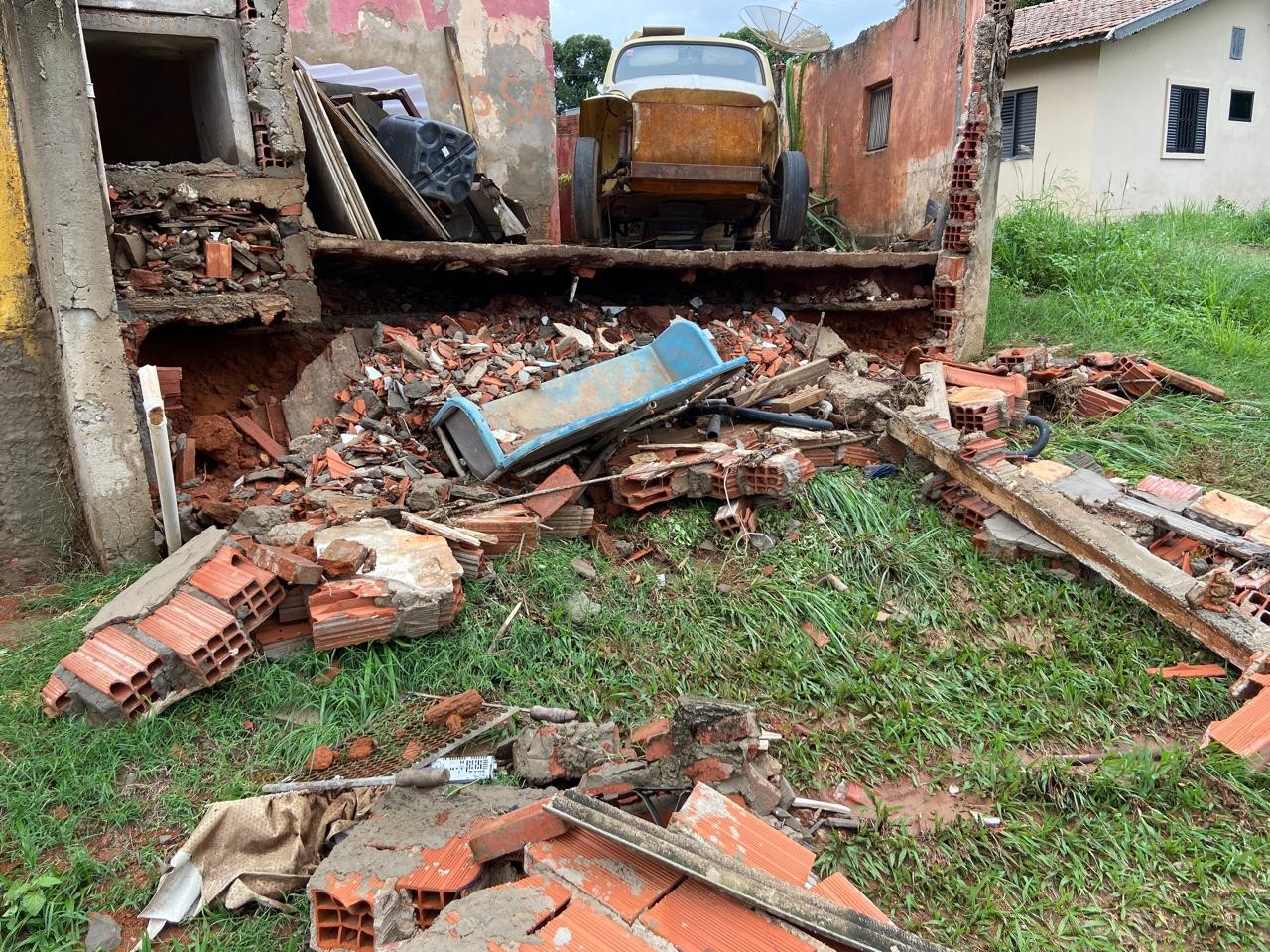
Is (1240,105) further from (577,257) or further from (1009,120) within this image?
(577,257)

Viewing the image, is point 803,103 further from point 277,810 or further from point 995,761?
point 277,810

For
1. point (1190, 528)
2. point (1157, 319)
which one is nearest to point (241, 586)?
point (1190, 528)

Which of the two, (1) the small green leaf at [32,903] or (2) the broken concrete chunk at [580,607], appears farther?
(2) the broken concrete chunk at [580,607]

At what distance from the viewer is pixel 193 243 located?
16.2 feet

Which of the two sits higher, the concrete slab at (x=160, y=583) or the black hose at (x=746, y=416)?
the black hose at (x=746, y=416)

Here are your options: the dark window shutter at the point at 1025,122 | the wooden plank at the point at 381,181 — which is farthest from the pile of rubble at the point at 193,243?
the dark window shutter at the point at 1025,122

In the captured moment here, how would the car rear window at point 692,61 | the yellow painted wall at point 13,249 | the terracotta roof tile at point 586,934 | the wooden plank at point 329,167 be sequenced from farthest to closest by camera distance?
the car rear window at point 692,61 < the wooden plank at point 329,167 < the yellow painted wall at point 13,249 < the terracotta roof tile at point 586,934

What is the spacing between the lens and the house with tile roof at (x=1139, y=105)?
1634cm

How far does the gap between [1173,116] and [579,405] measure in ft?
57.4

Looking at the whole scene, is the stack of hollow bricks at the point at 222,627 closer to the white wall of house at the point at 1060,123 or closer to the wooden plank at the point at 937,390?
the wooden plank at the point at 937,390

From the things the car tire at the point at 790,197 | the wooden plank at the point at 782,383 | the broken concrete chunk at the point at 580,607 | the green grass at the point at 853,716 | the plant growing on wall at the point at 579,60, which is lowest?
the green grass at the point at 853,716

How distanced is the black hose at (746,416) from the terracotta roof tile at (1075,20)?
14432mm

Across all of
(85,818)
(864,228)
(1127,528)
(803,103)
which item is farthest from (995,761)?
(803,103)

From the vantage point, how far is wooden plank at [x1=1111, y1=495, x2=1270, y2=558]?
4.48 m
